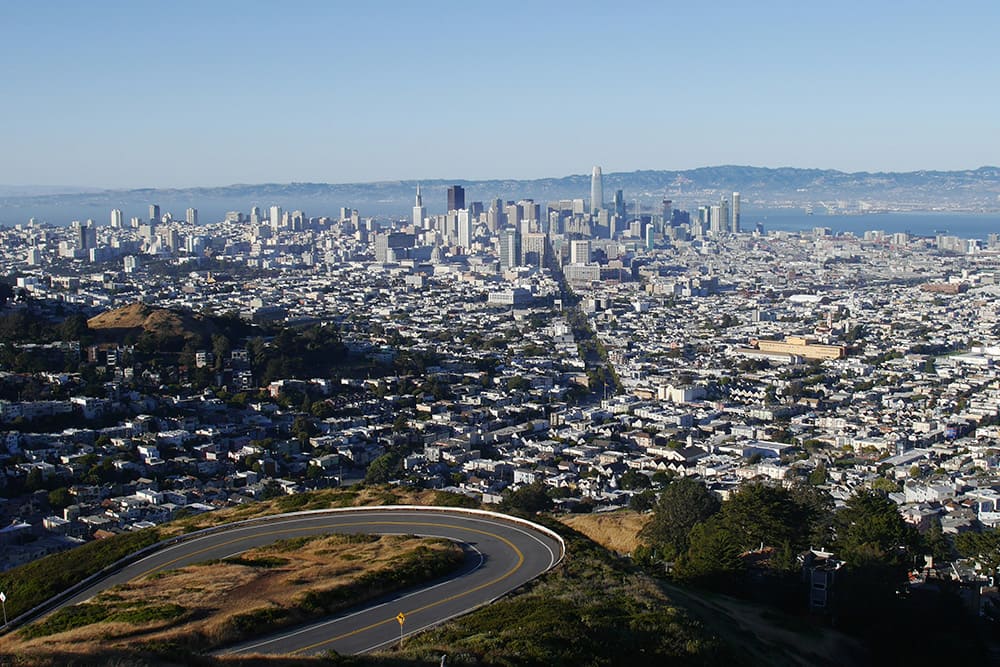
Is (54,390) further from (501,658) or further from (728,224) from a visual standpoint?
(728,224)

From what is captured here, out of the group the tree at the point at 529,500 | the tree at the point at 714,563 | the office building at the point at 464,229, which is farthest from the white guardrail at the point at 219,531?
the office building at the point at 464,229

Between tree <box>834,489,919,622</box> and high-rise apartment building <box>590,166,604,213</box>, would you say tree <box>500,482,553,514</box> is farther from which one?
high-rise apartment building <box>590,166,604,213</box>

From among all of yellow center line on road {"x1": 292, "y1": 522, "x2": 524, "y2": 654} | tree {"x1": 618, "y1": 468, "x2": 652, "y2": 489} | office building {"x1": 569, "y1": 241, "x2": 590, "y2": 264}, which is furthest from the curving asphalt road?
office building {"x1": 569, "y1": 241, "x2": 590, "y2": 264}

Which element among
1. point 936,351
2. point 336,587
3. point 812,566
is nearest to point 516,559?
point 336,587

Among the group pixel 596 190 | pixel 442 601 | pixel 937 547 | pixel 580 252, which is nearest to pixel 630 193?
pixel 596 190

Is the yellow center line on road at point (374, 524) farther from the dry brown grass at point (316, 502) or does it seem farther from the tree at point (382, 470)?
the tree at point (382, 470)
